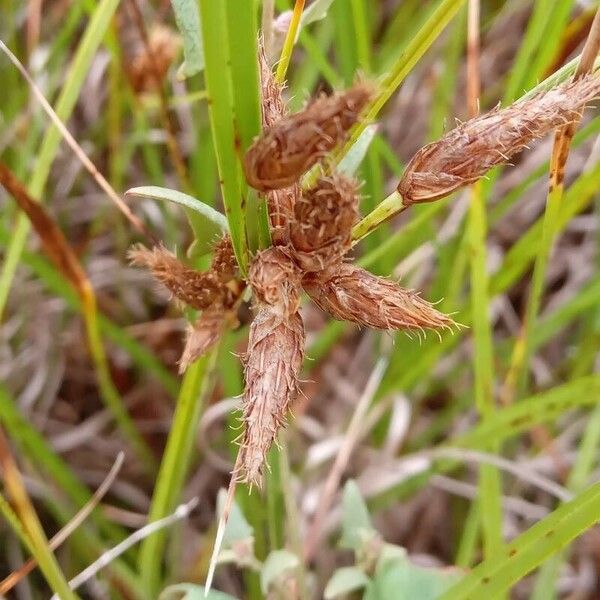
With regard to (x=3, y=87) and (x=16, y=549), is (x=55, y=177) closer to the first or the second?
(x=3, y=87)

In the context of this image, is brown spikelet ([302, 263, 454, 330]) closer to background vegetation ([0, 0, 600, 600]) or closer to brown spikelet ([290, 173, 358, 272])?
brown spikelet ([290, 173, 358, 272])

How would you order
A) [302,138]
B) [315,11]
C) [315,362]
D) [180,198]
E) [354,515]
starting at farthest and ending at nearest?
[315,362]
[354,515]
[315,11]
[180,198]
[302,138]

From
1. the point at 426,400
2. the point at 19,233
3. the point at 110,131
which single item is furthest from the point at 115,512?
the point at 110,131

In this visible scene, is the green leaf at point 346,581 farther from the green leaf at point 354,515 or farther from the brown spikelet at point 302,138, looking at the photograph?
the brown spikelet at point 302,138

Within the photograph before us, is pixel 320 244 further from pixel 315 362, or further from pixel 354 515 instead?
pixel 315 362

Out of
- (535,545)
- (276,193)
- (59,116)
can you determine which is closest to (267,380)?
(276,193)
